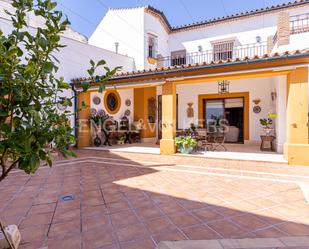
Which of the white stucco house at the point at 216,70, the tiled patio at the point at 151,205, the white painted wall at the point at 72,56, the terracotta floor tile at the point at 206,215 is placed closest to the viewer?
the tiled patio at the point at 151,205

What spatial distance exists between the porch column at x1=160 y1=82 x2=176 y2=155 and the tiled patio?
2234 mm

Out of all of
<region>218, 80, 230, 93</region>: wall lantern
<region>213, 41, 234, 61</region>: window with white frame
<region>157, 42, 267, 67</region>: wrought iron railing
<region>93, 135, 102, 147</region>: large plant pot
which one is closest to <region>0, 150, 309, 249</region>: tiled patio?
<region>93, 135, 102, 147</region>: large plant pot

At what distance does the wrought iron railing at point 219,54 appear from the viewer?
12573mm

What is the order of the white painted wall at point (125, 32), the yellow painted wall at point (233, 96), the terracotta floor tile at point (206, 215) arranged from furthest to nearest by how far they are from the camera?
the white painted wall at point (125, 32)
the yellow painted wall at point (233, 96)
the terracotta floor tile at point (206, 215)

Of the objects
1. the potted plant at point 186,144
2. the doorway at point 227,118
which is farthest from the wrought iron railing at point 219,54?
the potted plant at point 186,144

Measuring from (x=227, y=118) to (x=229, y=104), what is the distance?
2.47ft

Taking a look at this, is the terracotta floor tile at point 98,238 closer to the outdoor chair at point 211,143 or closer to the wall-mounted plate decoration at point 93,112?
the outdoor chair at point 211,143

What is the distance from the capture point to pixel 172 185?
15.5 feet

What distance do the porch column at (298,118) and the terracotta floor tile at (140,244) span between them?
5.50m

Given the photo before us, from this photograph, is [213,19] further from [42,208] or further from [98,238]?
[98,238]

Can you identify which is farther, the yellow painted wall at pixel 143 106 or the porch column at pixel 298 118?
the yellow painted wall at pixel 143 106

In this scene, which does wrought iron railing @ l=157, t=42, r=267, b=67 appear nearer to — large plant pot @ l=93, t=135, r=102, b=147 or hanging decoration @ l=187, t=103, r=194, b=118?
hanging decoration @ l=187, t=103, r=194, b=118

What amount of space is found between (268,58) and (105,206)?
5891 mm

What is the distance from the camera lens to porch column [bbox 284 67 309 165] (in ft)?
20.6
